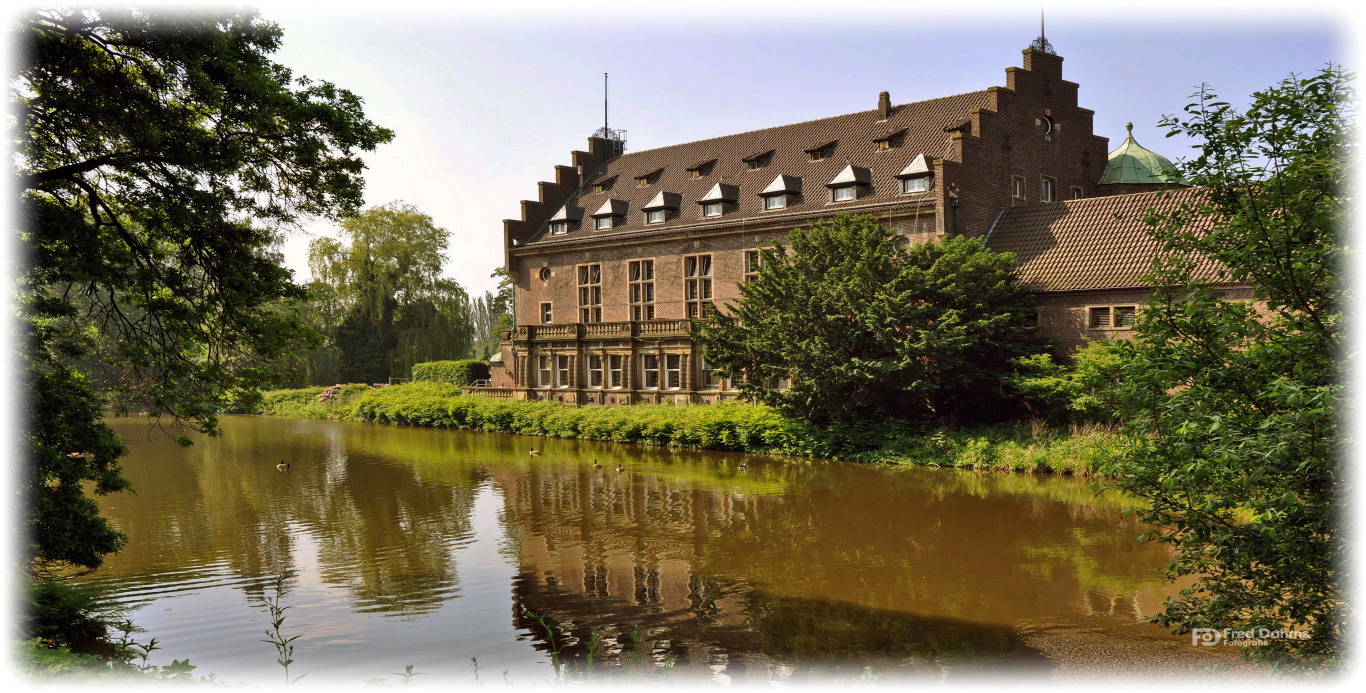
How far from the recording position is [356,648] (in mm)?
11305

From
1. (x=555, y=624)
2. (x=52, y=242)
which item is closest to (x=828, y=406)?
(x=555, y=624)

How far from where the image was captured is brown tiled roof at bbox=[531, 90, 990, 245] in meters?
35.5

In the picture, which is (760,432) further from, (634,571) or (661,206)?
(634,571)

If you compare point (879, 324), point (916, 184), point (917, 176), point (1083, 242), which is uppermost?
point (917, 176)

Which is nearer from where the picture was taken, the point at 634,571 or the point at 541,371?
the point at 634,571

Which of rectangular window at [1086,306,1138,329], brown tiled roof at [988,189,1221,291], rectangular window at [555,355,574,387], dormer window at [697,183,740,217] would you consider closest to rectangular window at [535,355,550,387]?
rectangular window at [555,355,574,387]

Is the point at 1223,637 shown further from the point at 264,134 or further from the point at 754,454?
the point at 754,454

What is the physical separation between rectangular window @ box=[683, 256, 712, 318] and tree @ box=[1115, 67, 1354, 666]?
3077 centimetres

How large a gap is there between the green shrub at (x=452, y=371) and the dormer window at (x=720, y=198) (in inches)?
685

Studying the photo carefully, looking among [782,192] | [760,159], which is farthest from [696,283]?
[760,159]

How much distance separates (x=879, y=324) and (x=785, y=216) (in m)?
10.5

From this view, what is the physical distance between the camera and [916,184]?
33.7 metres

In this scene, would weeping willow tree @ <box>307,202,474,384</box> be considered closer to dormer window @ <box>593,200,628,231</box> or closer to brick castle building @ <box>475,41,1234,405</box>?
brick castle building @ <box>475,41,1234,405</box>

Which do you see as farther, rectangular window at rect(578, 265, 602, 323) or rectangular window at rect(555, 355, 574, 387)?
rectangular window at rect(578, 265, 602, 323)
